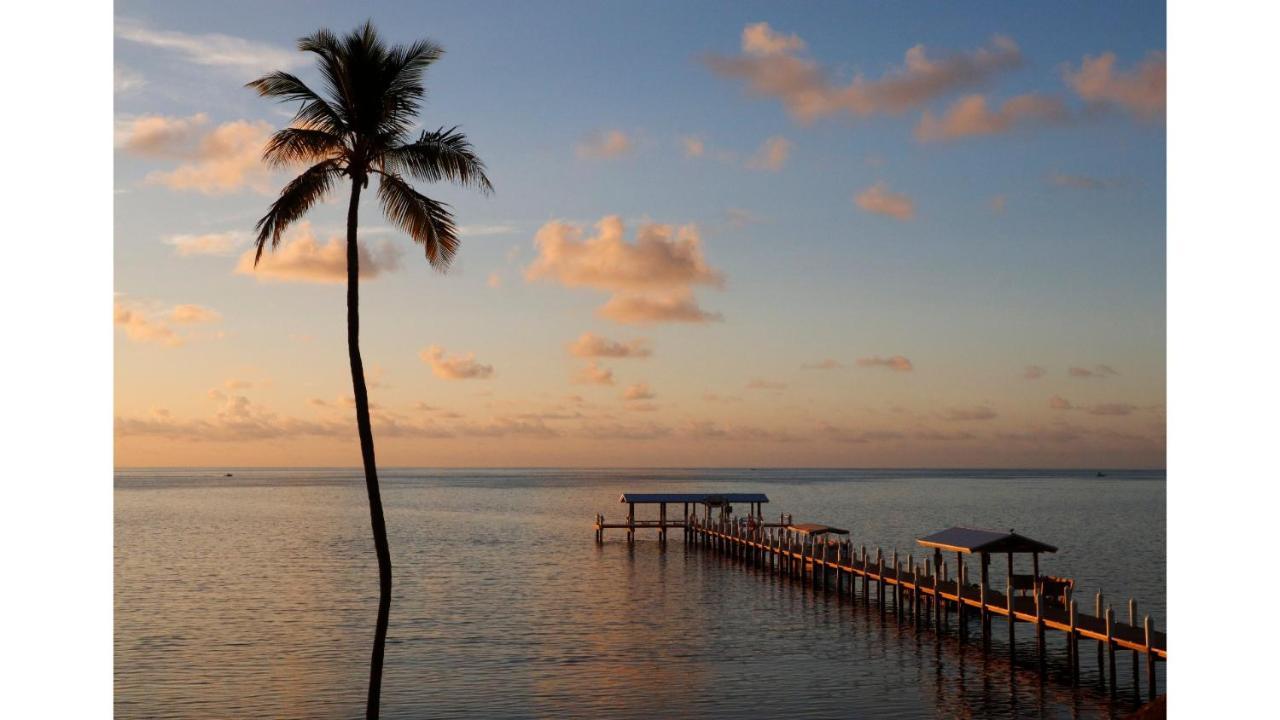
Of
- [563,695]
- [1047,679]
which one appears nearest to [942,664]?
[1047,679]

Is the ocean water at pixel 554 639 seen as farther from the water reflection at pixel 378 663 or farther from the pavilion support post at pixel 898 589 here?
the water reflection at pixel 378 663

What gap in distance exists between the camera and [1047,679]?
29.9m

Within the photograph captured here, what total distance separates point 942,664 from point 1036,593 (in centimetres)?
381

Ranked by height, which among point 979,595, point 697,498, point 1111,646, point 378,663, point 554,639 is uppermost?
point 378,663

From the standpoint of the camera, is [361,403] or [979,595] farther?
[979,595]

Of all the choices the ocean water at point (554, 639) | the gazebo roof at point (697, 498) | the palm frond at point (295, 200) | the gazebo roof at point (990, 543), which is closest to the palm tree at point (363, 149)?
the palm frond at point (295, 200)

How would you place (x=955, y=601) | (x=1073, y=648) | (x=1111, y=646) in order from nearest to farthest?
(x=1111, y=646) < (x=1073, y=648) < (x=955, y=601)

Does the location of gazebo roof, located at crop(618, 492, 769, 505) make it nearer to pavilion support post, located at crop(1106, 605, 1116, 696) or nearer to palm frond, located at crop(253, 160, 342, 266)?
pavilion support post, located at crop(1106, 605, 1116, 696)

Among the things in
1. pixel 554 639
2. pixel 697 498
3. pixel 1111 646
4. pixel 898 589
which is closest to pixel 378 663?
pixel 1111 646

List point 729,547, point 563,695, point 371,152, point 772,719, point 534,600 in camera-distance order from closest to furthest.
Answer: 1. point 371,152
2. point 772,719
3. point 563,695
4. point 534,600
5. point 729,547

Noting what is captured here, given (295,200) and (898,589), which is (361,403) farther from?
(898,589)

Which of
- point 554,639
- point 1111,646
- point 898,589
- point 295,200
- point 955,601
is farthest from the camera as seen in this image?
point 898,589

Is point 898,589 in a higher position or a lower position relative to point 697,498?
lower
